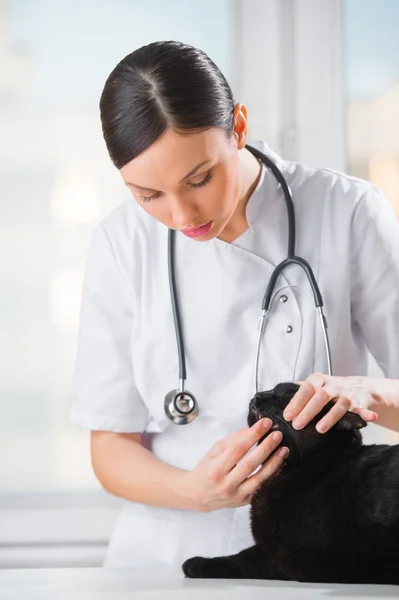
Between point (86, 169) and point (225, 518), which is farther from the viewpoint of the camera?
point (86, 169)

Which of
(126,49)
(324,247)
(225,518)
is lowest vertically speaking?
(225,518)

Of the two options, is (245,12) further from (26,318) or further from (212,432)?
(212,432)

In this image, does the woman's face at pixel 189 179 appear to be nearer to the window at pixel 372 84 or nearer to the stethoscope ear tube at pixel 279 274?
the stethoscope ear tube at pixel 279 274

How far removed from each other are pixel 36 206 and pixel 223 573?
42.1 inches

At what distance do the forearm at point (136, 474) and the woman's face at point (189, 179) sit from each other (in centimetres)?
Answer: 38

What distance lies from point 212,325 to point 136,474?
271 mm

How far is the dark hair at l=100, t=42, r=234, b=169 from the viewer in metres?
0.95

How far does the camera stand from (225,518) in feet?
3.85

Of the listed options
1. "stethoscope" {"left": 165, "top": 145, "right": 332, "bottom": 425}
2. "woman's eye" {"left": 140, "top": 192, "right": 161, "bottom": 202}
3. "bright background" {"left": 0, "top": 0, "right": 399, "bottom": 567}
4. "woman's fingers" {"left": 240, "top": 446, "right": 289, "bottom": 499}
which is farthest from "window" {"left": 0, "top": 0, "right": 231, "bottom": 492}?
"woman's fingers" {"left": 240, "top": 446, "right": 289, "bottom": 499}

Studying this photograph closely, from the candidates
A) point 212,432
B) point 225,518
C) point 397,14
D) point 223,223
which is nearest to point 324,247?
point 223,223

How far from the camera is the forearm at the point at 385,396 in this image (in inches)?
41.8

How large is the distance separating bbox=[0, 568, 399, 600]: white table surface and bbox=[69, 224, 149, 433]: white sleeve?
290 mm

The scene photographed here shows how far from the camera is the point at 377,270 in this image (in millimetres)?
1170

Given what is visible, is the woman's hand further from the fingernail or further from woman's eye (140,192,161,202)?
woman's eye (140,192,161,202)
